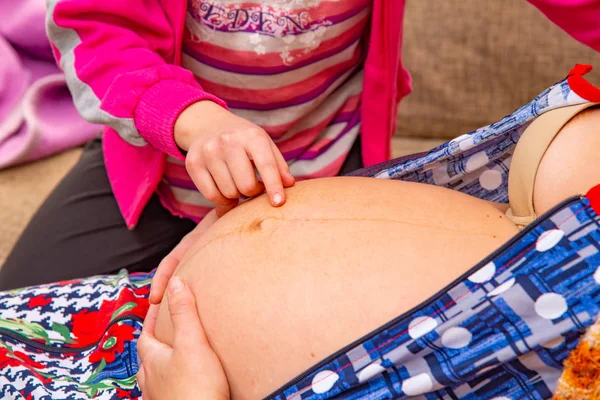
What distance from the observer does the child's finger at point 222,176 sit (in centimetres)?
73

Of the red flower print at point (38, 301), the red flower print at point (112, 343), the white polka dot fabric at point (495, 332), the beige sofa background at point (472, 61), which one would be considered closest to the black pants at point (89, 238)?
the red flower print at point (38, 301)

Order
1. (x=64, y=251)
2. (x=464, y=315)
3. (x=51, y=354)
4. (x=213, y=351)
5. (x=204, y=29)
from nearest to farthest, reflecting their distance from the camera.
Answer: (x=464, y=315) → (x=213, y=351) → (x=51, y=354) → (x=204, y=29) → (x=64, y=251)

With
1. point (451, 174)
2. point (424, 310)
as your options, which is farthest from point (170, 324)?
point (451, 174)

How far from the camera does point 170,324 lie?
715 millimetres

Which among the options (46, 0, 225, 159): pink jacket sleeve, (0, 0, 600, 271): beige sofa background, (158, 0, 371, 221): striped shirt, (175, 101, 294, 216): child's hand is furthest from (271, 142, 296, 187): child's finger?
(0, 0, 600, 271): beige sofa background

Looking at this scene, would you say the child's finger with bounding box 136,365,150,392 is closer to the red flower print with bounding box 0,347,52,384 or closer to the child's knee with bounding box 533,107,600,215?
the red flower print with bounding box 0,347,52,384

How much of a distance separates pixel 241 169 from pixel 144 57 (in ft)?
0.89

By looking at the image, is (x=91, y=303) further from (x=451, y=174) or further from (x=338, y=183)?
(x=451, y=174)

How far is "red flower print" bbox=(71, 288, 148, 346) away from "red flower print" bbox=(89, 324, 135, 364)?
0.09 feet

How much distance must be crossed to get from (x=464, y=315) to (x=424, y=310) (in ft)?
0.12

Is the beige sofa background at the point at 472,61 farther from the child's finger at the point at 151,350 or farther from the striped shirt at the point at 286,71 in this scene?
the child's finger at the point at 151,350

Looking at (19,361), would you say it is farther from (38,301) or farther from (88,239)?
(88,239)

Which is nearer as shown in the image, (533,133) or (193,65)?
(533,133)

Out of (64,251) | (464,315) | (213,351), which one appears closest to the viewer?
(464,315)
